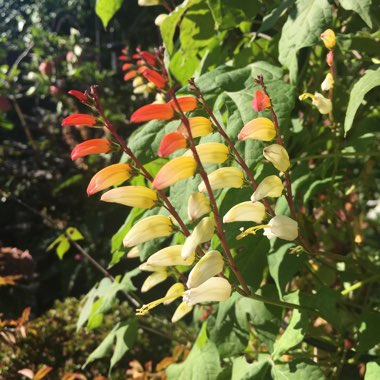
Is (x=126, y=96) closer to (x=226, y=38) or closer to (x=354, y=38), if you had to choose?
(x=226, y=38)

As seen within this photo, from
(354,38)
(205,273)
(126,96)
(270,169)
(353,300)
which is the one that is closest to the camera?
(205,273)

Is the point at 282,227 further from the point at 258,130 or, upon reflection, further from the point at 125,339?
the point at 125,339

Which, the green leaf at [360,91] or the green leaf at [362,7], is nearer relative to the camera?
the green leaf at [360,91]

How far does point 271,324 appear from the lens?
1.16 meters

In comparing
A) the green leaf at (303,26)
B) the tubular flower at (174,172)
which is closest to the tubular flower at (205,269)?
the tubular flower at (174,172)

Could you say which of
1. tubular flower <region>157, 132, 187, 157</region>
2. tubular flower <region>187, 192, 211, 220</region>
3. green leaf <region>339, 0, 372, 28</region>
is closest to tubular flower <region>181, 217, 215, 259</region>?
tubular flower <region>187, 192, 211, 220</region>

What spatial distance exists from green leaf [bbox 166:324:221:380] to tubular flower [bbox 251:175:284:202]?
0.57 m

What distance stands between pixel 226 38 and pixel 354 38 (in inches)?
17.5

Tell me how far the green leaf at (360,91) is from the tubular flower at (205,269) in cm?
30

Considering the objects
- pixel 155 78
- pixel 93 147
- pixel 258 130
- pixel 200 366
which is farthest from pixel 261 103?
pixel 200 366

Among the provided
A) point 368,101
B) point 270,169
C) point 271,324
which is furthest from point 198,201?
point 368,101

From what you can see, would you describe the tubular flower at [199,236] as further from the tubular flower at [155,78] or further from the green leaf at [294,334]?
the green leaf at [294,334]

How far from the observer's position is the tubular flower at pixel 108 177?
2.58 ft

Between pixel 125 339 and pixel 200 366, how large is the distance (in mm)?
277
